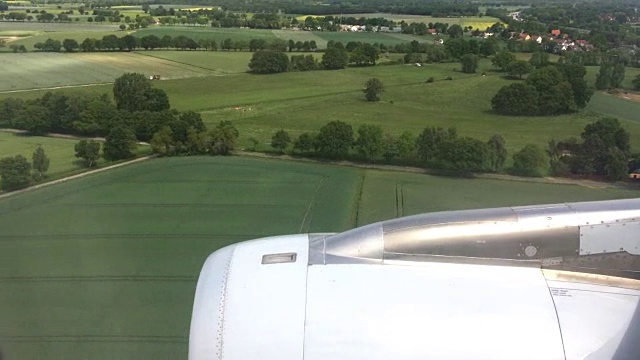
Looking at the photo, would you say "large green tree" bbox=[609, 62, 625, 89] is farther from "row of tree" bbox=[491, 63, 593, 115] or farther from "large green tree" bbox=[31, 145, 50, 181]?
"large green tree" bbox=[31, 145, 50, 181]

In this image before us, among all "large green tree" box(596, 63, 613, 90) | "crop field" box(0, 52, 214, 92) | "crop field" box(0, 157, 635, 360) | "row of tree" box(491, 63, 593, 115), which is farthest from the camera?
"crop field" box(0, 52, 214, 92)

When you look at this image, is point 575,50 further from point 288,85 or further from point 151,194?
point 151,194

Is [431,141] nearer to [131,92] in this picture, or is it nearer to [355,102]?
[355,102]

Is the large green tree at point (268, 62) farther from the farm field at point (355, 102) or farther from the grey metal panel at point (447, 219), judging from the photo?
the grey metal panel at point (447, 219)

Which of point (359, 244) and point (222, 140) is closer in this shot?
point (359, 244)

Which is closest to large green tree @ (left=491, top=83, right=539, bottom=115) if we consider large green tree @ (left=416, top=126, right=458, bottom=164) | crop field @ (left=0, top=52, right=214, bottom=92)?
large green tree @ (left=416, top=126, right=458, bottom=164)

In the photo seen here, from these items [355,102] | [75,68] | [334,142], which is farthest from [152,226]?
[75,68]
